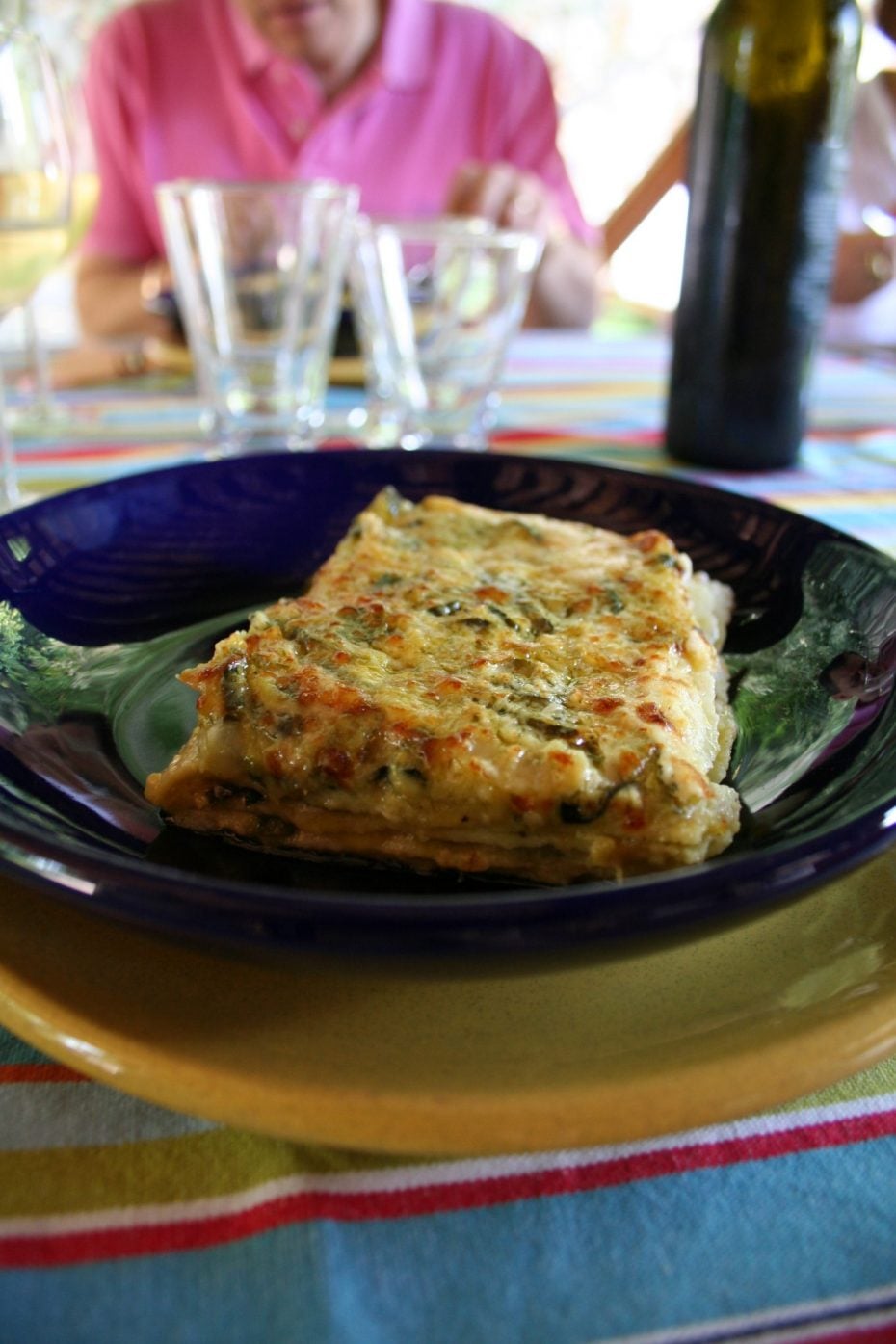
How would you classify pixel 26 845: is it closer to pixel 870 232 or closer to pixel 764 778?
pixel 764 778

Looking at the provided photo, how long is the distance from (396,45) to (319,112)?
320mm

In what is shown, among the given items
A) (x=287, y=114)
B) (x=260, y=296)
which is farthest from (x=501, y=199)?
(x=287, y=114)

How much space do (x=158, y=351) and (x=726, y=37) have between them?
1254 mm

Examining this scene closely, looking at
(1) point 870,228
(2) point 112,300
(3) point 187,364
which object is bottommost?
(2) point 112,300

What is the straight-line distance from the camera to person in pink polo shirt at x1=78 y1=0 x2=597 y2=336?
3.19m

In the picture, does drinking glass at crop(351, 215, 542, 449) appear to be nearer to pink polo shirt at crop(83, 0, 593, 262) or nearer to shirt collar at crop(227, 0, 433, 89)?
pink polo shirt at crop(83, 0, 593, 262)

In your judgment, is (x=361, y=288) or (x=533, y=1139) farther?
(x=361, y=288)

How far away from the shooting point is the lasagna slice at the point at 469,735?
560mm

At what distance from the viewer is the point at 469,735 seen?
580 mm

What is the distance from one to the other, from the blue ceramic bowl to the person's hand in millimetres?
1565

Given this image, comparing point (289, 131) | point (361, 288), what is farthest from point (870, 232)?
point (361, 288)

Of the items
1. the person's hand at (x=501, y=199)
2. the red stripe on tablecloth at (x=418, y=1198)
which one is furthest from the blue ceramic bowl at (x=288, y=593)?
the person's hand at (x=501, y=199)

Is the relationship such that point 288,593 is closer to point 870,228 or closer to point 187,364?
point 187,364

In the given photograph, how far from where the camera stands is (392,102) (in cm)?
333
